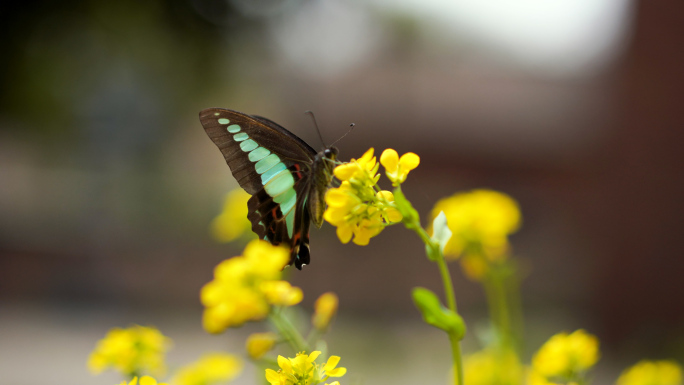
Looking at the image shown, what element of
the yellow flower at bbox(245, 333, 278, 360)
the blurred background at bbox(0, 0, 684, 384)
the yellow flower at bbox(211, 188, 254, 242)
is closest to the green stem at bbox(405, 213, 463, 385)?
the yellow flower at bbox(245, 333, 278, 360)

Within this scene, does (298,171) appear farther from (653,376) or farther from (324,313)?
(653,376)

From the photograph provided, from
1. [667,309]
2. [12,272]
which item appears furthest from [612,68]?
[12,272]

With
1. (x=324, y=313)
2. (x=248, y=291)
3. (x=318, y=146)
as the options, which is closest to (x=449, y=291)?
(x=324, y=313)

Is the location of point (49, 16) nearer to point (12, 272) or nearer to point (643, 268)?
point (12, 272)

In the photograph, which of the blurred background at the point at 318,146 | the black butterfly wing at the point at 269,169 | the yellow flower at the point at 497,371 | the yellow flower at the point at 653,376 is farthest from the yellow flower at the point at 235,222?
the blurred background at the point at 318,146

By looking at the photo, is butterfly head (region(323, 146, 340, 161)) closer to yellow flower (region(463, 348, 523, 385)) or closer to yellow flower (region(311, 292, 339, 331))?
yellow flower (region(311, 292, 339, 331))

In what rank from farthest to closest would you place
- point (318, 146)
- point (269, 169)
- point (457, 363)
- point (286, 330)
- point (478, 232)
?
point (318, 146) → point (478, 232) → point (269, 169) → point (286, 330) → point (457, 363)

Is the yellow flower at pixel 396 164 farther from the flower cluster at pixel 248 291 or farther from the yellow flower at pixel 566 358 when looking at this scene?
the yellow flower at pixel 566 358
